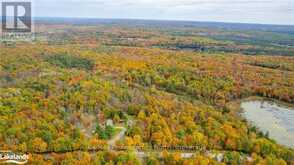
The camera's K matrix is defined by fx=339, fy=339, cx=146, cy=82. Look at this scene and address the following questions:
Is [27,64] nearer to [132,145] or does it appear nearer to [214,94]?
[214,94]

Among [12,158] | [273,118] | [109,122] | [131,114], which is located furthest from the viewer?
[273,118]

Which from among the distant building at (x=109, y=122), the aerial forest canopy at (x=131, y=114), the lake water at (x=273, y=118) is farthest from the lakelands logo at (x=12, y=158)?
the lake water at (x=273, y=118)

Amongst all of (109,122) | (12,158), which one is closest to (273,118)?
(109,122)

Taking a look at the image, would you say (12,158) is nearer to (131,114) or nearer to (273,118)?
(131,114)

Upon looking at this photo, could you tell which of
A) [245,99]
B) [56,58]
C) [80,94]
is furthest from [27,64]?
[245,99]

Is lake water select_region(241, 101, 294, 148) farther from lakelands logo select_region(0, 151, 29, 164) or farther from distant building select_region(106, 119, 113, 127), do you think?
lakelands logo select_region(0, 151, 29, 164)

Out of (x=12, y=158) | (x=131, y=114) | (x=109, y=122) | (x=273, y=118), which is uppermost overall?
(x=131, y=114)

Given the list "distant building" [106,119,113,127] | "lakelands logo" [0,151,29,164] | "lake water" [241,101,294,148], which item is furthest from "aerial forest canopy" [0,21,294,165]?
"lake water" [241,101,294,148]
